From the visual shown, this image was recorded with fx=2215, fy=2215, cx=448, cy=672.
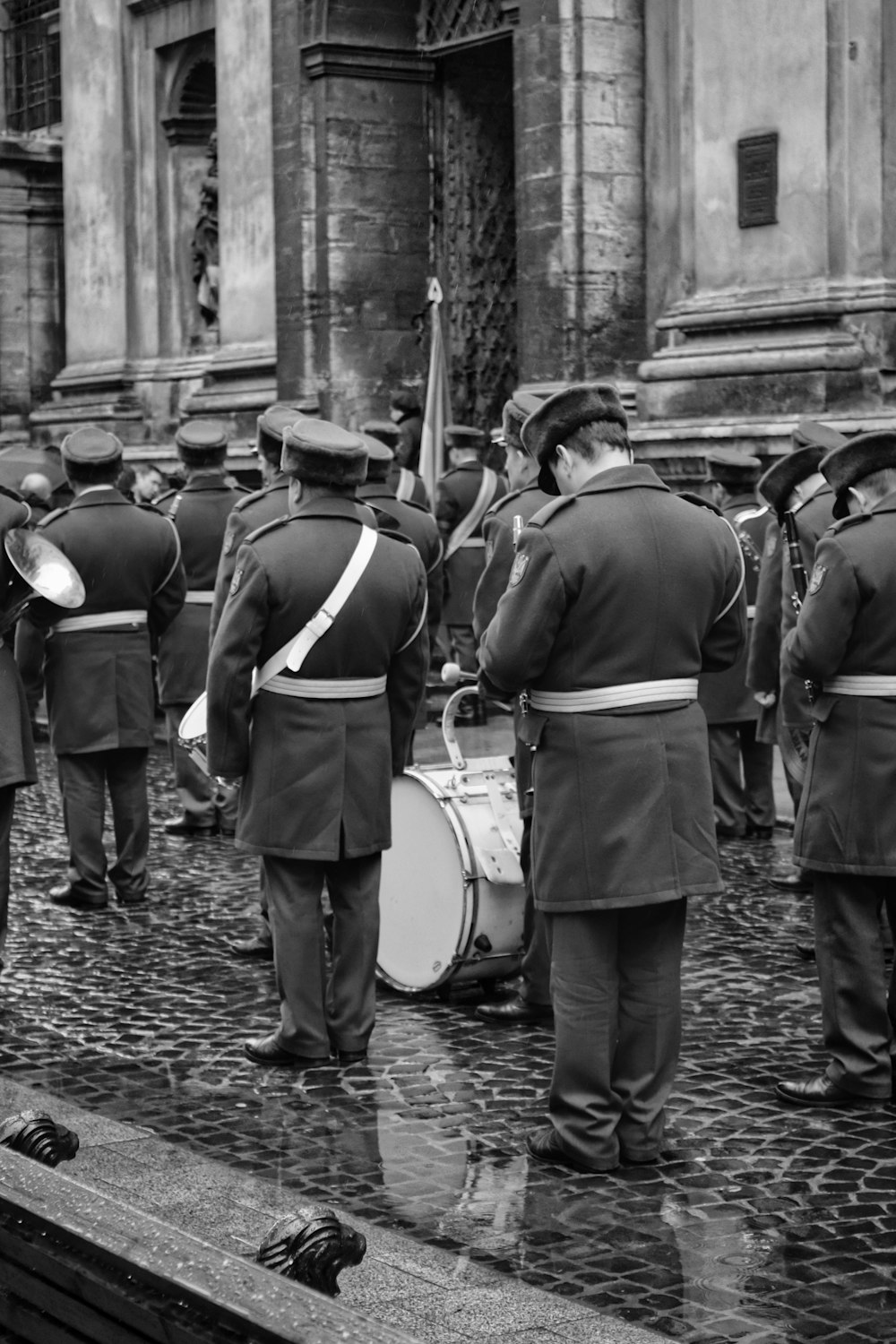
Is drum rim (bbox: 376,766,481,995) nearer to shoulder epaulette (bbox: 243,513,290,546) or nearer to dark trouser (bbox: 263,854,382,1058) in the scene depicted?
dark trouser (bbox: 263,854,382,1058)

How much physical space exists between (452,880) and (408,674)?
0.68 metres

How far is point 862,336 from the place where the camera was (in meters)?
12.3

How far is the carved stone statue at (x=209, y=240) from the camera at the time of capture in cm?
1948

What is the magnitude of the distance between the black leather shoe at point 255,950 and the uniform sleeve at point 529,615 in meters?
2.74

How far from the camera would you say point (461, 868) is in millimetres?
6613

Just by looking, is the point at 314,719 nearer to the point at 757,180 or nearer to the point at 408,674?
the point at 408,674

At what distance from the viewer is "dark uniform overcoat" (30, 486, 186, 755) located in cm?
860

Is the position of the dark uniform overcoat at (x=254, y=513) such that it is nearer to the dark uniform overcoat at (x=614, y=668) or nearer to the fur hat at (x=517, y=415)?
the fur hat at (x=517, y=415)

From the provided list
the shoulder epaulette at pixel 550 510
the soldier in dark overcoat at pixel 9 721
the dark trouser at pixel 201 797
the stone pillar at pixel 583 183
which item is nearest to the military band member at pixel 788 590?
the shoulder epaulette at pixel 550 510

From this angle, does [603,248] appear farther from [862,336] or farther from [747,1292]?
[747,1292]

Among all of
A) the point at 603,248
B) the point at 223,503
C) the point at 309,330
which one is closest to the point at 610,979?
the point at 223,503

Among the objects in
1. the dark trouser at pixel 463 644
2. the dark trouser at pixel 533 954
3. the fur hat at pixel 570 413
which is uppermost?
the fur hat at pixel 570 413

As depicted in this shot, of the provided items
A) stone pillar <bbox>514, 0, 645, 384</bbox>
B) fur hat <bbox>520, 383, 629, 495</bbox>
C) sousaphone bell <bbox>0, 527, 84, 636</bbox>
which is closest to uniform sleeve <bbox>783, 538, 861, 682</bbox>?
fur hat <bbox>520, 383, 629, 495</bbox>

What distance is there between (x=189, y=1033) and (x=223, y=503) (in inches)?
163
